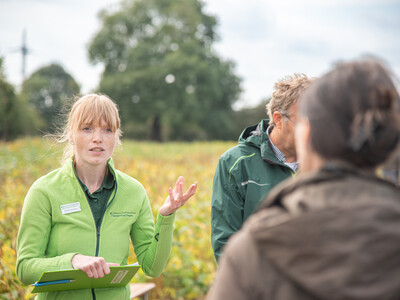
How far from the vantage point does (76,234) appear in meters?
2.14

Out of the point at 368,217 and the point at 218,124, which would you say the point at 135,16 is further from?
the point at 368,217

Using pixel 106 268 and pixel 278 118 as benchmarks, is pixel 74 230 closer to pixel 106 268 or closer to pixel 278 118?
pixel 106 268

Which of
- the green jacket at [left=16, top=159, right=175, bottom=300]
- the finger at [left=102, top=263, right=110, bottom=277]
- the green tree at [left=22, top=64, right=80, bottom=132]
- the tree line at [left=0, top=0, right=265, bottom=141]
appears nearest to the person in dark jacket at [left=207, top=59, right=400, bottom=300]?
the finger at [left=102, top=263, right=110, bottom=277]

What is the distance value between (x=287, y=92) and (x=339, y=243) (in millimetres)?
1554

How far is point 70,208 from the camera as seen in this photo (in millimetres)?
2158

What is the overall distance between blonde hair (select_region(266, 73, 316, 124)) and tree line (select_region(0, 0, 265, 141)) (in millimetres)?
27759

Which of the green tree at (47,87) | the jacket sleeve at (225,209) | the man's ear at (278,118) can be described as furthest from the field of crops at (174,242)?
the green tree at (47,87)

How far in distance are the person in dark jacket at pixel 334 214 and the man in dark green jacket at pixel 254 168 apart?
1.24 meters

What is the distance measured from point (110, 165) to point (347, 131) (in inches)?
62.2

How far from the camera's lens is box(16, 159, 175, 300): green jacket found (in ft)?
6.79

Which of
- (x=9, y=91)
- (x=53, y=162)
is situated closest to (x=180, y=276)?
(x=53, y=162)

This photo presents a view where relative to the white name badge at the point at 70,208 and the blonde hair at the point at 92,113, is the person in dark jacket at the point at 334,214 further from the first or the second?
the blonde hair at the point at 92,113

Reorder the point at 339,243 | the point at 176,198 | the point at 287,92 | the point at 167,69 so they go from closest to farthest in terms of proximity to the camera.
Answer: the point at 339,243 < the point at 176,198 < the point at 287,92 < the point at 167,69

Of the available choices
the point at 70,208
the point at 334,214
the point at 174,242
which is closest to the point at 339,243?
the point at 334,214
